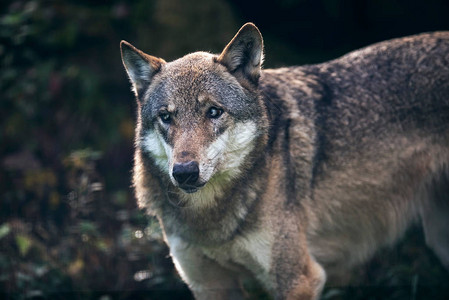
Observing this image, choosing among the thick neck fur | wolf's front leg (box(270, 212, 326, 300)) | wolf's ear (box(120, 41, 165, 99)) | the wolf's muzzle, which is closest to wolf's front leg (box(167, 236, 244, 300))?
the thick neck fur

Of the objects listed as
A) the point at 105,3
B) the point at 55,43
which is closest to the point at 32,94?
the point at 55,43

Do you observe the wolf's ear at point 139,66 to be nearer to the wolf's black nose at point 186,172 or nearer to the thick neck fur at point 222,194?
the thick neck fur at point 222,194

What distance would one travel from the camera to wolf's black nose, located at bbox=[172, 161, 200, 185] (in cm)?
339

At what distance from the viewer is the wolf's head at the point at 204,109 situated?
144 inches

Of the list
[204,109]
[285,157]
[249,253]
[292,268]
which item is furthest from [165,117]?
[292,268]

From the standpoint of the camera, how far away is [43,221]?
6.22 m

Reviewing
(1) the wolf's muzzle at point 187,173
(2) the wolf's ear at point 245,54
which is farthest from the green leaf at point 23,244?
(2) the wolf's ear at point 245,54

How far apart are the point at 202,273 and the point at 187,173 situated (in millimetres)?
1166

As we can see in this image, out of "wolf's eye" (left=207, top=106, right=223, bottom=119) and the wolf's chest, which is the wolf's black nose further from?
the wolf's chest

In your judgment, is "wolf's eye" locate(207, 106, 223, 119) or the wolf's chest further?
the wolf's chest

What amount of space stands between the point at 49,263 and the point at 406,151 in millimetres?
3620

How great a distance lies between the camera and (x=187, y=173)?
340cm

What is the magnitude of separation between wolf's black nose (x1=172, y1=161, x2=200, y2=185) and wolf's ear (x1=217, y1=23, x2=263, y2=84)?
3.10 ft

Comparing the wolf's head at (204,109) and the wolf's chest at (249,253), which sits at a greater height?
the wolf's head at (204,109)
